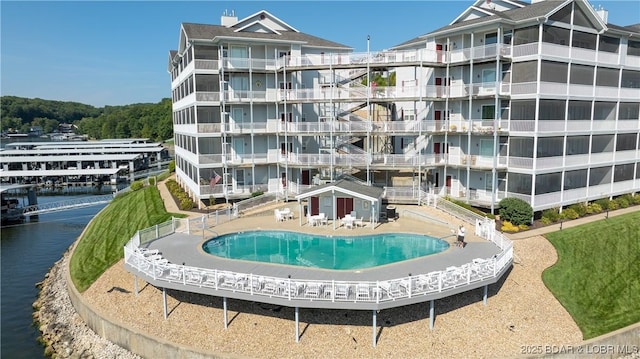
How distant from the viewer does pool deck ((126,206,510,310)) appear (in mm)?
18156

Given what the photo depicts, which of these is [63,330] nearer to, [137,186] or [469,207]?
[469,207]

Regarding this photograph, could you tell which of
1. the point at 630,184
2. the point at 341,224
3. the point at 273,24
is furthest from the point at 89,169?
the point at 630,184

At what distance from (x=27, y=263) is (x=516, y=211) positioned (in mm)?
35603

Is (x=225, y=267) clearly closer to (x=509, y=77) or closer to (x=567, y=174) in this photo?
(x=509, y=77)

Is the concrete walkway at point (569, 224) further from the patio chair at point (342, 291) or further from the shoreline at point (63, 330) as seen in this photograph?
the shoreline at point (63, 330)

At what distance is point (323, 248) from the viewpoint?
25.1 metres

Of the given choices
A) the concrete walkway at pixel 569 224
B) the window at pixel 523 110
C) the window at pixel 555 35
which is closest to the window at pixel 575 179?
the concrete walkway at pixel 569 224

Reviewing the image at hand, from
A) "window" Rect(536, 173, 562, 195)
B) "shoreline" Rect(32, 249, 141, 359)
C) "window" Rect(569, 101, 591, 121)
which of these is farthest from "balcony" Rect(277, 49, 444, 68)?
"shoreline" Rect(32, 249, 141, 359)

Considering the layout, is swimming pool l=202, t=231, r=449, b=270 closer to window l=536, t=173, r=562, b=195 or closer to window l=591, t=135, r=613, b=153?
window l=536, t=173, r=562, b=195

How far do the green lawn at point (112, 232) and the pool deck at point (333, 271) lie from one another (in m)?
4.86

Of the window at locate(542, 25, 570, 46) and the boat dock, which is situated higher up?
the window at locate(542, 25, 570, 46)

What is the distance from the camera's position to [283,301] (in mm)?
17656

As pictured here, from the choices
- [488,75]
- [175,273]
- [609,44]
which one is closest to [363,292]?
[175,273]

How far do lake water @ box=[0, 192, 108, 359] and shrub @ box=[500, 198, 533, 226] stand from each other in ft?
91.7
